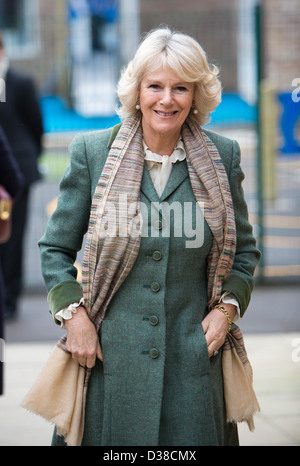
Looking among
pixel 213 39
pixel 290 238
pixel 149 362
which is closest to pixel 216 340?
pixel 149 362

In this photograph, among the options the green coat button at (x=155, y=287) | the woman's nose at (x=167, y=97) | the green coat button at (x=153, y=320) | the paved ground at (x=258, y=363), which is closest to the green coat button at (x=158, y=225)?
the green coat button at (x=155, y=287)

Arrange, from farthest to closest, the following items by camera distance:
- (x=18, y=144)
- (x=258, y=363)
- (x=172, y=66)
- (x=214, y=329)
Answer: (x=18, y=144) < (x=258, y=363) < (x=214, y=329) < (x=172, y=66)

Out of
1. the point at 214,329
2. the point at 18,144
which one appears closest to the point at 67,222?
the point at 214,329

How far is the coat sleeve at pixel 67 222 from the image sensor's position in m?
3.15

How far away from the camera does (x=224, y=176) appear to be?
3211 mm

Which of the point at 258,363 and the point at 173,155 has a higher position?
the point at 258,363

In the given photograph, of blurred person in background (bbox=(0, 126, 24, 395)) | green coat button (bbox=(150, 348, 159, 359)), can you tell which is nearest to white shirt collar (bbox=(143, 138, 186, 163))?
green coat button (bbox=(150, 348, 159, 359))

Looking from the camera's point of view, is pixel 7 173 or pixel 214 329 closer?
pixel 214 329

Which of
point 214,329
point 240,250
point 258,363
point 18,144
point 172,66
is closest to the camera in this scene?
point 172,66

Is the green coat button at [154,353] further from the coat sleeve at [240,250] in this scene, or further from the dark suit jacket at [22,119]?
the dark suit jacket at [22,119]

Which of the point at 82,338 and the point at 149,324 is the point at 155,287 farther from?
the point at 82,338

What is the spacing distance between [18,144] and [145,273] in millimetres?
4802

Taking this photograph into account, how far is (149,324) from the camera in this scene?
311 cm

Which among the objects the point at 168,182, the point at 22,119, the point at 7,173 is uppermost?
the point at 22,119
